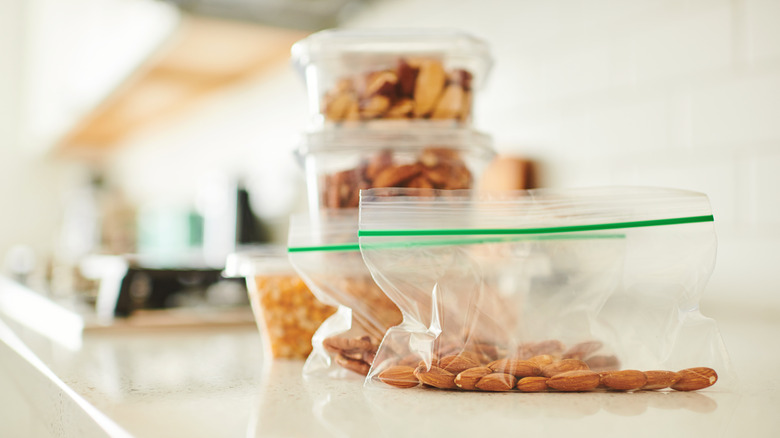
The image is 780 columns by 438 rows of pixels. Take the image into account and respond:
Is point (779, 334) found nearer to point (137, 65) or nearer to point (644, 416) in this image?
point (644, 416)

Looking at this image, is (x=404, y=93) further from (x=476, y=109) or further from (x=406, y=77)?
(x=476, y=109)

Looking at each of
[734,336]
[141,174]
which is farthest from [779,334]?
[141,174]

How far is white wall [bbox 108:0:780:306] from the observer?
0.77 meters

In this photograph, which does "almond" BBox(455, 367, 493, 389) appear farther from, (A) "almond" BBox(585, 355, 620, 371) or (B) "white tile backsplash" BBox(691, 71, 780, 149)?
(B) "white tile backsplash" BBox(691, 71, 780, 149)

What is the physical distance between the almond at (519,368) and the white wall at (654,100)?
500mm

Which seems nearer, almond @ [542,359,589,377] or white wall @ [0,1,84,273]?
almond @ [542,359,589,377]

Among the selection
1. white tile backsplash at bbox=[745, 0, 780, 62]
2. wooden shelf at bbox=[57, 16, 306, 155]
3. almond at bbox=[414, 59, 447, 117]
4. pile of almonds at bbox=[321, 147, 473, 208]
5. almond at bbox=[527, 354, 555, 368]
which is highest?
wooden shelf at bbox=[57, 16, 306, 155]

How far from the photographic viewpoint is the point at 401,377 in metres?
0.42

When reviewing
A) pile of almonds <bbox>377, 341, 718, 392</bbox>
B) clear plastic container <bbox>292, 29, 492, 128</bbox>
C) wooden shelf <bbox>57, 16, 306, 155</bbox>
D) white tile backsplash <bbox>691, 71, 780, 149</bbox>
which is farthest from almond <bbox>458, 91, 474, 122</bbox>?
wooden shelf <bbox>57, 16, 306, 155</bbox>

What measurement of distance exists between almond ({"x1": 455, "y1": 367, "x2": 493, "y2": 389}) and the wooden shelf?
119cm

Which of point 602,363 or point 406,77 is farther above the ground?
point 406,77

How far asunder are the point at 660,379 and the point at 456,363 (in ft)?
0.40

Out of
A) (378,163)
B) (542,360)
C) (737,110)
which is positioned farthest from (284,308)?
(737,110)

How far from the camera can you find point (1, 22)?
4.17 meters
